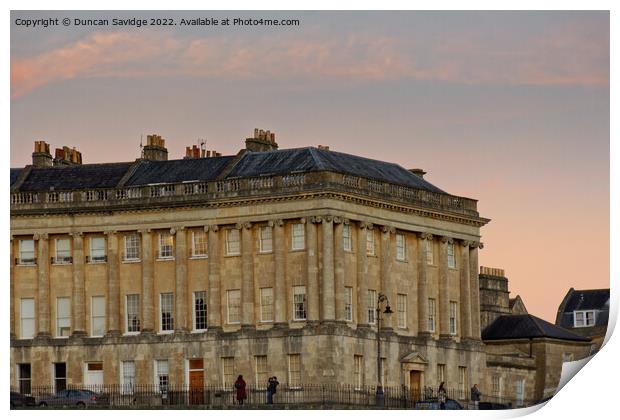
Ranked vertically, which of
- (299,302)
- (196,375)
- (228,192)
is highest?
(228,192)

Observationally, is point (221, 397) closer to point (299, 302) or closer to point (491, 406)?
point (299, 302)

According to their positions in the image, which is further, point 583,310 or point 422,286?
point 583,310

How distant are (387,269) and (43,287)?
16472 mm

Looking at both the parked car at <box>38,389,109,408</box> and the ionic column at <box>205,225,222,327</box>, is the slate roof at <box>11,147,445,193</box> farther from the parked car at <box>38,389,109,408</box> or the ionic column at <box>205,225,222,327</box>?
the parked car at <box>38,389,109,408</box>

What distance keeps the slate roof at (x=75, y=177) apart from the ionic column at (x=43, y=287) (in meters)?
3.14

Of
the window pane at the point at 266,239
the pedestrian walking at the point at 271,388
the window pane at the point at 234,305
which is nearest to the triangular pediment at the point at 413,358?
the window pane at the point at 234,305

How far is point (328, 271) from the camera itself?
10381cm

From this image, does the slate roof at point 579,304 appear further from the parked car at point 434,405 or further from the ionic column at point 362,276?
the parked car at point 434,405

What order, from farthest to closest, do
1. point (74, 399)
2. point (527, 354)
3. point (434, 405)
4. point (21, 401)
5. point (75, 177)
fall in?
1. point (527, 354)
2. point (75, 177)
3. point (74, 399)
4. point (434, 405)
5. point (21, 401)

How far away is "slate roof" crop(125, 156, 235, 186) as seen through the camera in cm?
11006

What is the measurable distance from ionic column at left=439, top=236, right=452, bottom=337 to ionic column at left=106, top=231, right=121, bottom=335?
15.8 m

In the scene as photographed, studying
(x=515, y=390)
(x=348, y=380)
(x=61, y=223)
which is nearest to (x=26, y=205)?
(x=61, y=223)

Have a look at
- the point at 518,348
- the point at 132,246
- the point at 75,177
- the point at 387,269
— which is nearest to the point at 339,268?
→ the point at 387,269

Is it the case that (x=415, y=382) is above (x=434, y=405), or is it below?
above
